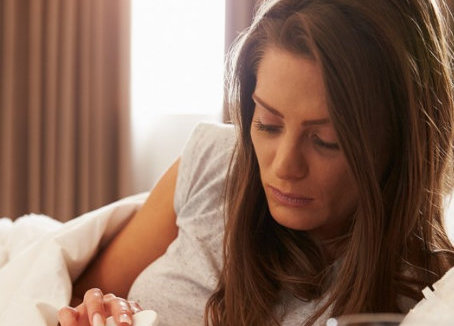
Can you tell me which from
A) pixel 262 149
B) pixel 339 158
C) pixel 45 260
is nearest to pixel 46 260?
pixel 45 260

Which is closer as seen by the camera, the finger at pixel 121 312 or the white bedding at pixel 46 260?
the finger at pixel 121 312

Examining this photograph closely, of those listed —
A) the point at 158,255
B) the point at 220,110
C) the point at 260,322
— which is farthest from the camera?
the point at 220,110

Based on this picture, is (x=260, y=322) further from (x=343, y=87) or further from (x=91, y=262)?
(x=91, y=262)

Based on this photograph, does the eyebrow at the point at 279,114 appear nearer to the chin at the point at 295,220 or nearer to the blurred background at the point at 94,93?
the chin at the point at 295,220

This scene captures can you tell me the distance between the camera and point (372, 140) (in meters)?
0.85

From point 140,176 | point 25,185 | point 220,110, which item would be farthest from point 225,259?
point 25,185

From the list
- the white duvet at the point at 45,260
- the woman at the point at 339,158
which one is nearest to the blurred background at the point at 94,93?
the white duvet at the point at 45,260

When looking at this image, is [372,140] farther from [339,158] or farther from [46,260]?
[46,260]

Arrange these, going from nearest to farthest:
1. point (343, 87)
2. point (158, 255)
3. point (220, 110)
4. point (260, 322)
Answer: point (343, 87), point (260, 322), point (158, 255), point (220, 110)

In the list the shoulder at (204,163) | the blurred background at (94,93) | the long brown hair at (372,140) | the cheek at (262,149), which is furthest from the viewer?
the blurred background at (94,93)

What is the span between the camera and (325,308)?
0.90 metres

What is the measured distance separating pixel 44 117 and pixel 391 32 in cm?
237

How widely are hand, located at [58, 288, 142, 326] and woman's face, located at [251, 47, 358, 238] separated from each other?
0.84ft

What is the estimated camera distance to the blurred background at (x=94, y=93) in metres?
2.83
